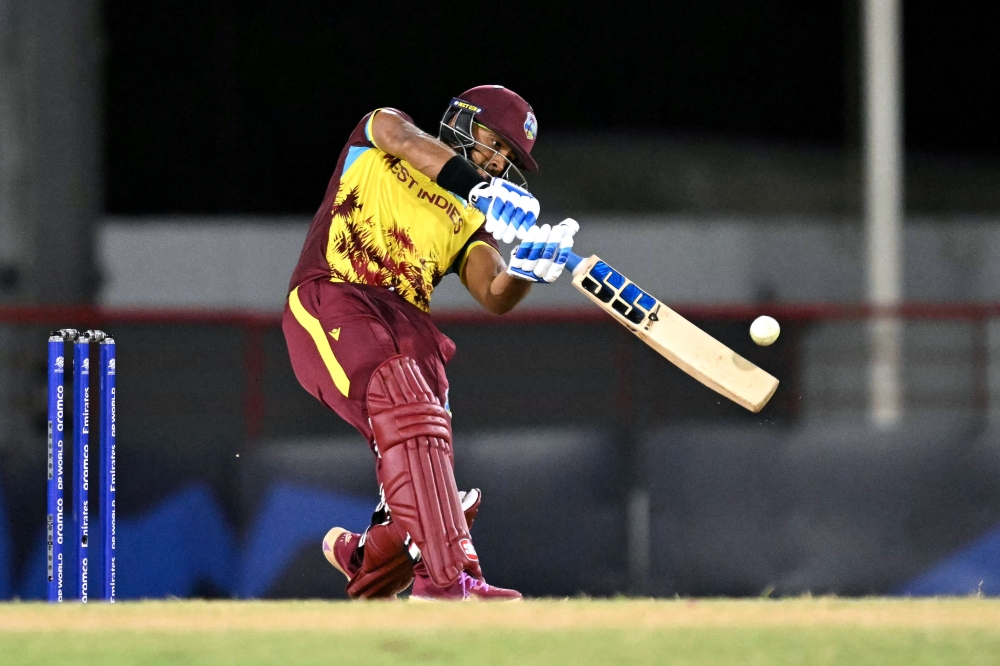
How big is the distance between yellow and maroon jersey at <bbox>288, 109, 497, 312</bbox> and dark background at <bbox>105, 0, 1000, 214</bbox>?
4271mm

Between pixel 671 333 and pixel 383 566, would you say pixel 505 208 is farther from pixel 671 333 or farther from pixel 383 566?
pixel 383 566

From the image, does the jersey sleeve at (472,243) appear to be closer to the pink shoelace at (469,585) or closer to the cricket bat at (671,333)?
the cricket bat at (671,333)

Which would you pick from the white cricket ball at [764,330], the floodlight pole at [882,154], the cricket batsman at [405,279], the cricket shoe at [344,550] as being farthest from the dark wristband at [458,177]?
the floodlight pole at [882,154]

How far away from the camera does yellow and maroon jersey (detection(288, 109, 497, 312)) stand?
3.39 m

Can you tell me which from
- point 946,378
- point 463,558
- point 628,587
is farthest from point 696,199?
point 463,558

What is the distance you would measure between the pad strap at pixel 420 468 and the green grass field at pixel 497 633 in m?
0.47

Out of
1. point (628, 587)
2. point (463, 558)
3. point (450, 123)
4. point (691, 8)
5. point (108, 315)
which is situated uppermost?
point (691, 8)

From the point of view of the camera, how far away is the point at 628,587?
470 cm

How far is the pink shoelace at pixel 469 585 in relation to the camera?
2992 millimetres

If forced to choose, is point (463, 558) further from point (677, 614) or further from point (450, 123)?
point (450, 123)

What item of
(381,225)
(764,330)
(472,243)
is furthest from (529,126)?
(764,330)

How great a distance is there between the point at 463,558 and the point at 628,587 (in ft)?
5.99

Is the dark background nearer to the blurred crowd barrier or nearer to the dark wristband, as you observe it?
the blurred crowd barrier

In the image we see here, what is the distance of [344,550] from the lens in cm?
358
